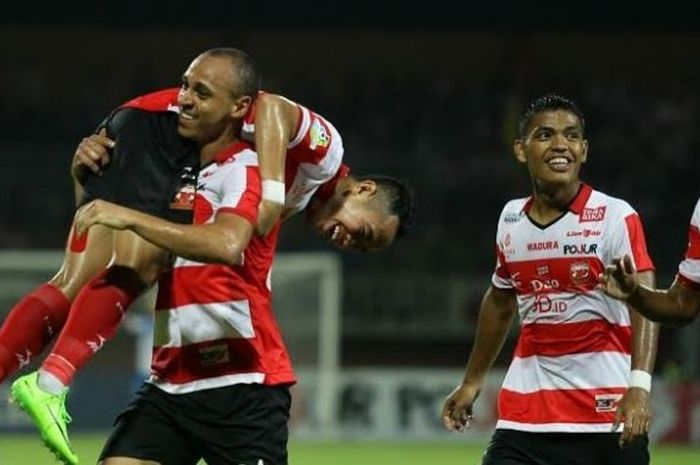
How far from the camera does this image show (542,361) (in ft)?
19.5

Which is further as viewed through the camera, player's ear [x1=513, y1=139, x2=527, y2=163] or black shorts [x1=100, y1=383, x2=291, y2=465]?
player's ear [x1=513, y1=139, x2=527, y2=163]

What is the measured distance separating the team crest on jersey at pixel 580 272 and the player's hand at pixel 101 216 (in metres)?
1.83

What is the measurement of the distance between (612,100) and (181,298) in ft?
55.2

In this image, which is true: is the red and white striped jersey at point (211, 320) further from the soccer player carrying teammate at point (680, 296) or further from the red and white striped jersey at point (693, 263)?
the red and white striped jersey at point (693, 263)

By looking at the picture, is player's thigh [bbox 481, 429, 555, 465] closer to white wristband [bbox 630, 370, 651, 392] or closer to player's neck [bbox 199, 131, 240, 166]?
white wristband [bbox 630, 370, 651, 392]

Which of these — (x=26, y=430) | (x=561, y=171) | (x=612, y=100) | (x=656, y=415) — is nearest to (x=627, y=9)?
(x=612, y=100)

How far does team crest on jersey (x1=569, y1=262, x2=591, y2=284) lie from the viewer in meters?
5.86

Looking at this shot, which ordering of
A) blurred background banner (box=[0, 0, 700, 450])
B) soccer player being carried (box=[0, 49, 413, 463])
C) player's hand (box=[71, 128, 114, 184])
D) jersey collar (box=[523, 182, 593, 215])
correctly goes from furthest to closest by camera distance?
blurred background banner (box=[0, 0, 700, 450]), jersey collar (box=[523, 182, 593, 215]), player's hand (box=[71, 128, 114, 184]), soccer player being carried (box=[0, 49, 413, 463])

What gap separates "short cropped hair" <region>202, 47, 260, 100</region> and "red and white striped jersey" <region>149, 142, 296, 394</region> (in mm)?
224

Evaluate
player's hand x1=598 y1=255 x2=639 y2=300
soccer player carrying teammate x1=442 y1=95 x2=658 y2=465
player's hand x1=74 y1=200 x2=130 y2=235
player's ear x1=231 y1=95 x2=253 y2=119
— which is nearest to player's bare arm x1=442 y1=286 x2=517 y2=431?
soccer player carrying teammate x1=442 y1=95 x2=658 y2=465

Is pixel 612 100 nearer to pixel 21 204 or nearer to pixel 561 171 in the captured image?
pixel 21 204

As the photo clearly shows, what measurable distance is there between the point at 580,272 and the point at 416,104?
15853mm

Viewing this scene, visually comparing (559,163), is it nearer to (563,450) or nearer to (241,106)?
(563,450)

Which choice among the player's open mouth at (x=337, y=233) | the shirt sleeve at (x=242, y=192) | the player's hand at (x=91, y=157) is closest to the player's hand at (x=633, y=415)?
the player's open mouth at (x=337, y=233)
